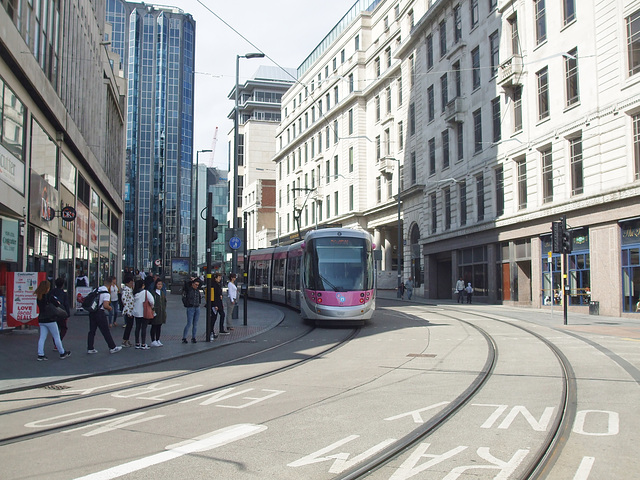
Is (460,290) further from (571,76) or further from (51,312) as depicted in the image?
(51,312)

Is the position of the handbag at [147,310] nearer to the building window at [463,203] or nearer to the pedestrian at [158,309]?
the pedestrian at [158,309]

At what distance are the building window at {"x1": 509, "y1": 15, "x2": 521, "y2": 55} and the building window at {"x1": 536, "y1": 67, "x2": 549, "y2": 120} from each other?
2826 mm

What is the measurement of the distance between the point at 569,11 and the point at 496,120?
7.98 metres

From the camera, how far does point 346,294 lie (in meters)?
19.7

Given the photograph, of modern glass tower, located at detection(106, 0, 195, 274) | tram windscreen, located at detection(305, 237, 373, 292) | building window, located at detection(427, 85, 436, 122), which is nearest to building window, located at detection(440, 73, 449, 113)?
building window, located at detection(427, 85, 436, 122)

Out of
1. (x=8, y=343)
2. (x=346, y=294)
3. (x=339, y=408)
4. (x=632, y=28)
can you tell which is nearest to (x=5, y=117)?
(x=8, y=343)

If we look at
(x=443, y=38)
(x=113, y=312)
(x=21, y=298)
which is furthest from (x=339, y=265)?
(x=443, y=38)

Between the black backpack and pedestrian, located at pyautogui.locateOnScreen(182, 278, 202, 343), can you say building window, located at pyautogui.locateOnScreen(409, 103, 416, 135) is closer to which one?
pedestrian, located at pyautogui.locateOnScreen(182, 278, 202, 343)

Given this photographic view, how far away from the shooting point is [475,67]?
39.2 metres

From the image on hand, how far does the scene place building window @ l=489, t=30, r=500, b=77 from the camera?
36.4m

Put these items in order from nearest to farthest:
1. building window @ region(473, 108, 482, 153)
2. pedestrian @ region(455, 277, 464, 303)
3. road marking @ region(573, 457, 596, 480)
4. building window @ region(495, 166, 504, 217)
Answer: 1. road marking @ region(573, 457, 596, 480)
2. building window @ region(495, 166, 504, 217)
3. building window @ region(473, 108, 482, 153)
4. pedestrian @ region(455, 277, 464, 303)

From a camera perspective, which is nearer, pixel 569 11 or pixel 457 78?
pixel 569 11

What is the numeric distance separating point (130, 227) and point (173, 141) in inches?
761

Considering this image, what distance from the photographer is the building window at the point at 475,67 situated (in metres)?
38.8
